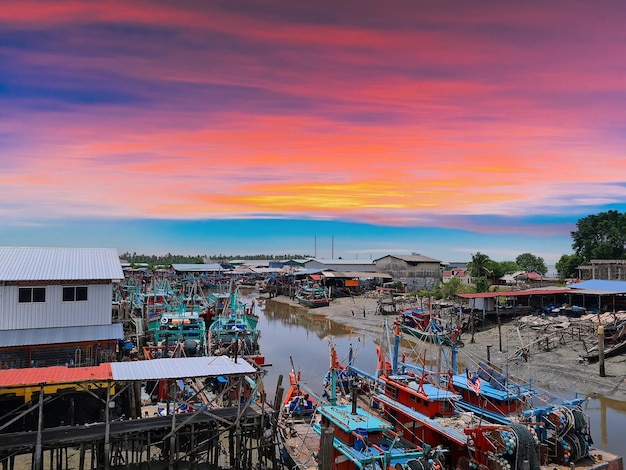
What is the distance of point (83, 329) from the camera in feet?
83.4

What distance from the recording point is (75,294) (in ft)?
85.0

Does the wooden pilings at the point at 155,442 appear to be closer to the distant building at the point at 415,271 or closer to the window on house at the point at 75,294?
the window on house at the point at 75,294

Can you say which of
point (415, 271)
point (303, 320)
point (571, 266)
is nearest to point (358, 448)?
point (303, 320)

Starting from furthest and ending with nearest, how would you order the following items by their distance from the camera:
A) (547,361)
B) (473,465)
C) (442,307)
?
1. (442,307)
2. (547,361)
3. (473,465)

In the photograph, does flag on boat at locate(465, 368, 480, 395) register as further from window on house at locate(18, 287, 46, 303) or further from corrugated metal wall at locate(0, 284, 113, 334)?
window on house at locate(18, 287, 46, 303)

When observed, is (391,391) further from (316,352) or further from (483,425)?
(316,352)

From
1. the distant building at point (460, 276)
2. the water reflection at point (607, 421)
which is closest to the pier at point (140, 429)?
the water reflection at point (607, 421)

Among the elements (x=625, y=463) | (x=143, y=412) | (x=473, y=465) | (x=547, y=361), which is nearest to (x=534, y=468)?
(x=473, y=465)

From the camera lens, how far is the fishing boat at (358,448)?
1559 cm

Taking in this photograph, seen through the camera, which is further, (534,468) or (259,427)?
(259,427)

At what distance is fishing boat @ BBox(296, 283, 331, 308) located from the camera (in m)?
71.1

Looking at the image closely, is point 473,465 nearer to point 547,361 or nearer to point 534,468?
point 534,468

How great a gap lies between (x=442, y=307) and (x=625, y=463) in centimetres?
3468

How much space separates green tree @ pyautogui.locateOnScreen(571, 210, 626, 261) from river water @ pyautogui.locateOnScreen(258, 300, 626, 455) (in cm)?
4558
